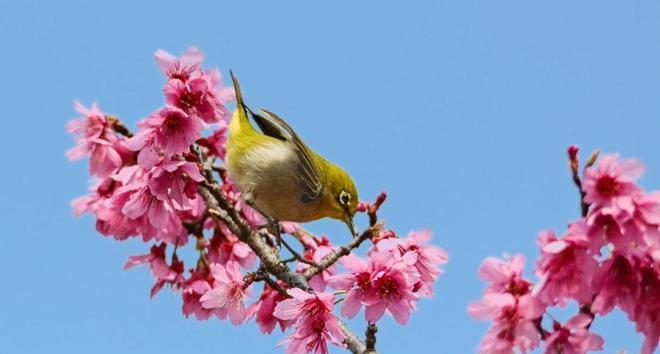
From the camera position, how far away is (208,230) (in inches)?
288

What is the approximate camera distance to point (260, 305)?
6.34 meters

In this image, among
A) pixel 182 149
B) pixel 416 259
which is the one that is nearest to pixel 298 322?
pixel 416 259

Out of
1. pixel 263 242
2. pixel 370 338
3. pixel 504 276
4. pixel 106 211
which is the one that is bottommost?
pixel 504 276

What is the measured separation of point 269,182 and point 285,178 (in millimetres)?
160

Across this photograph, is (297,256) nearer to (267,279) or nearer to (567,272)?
(267,279)

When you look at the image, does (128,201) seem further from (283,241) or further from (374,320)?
(374,320)

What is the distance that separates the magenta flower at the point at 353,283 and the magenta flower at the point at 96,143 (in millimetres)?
2745

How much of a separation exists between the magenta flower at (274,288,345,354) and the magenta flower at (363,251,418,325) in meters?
0.21

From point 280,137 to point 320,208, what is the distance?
30.5 inches

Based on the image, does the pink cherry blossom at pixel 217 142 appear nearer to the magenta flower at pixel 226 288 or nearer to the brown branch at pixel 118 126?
the brown branch at pixel 118 126

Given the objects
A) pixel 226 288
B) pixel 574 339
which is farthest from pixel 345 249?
pixel 574 339

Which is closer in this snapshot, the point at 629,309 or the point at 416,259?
the point at 629,309

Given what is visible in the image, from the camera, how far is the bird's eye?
7031mm

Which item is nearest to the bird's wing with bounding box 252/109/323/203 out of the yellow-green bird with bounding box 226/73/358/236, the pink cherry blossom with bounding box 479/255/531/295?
the yellow-green bird with bounding box 226/73/358/236
